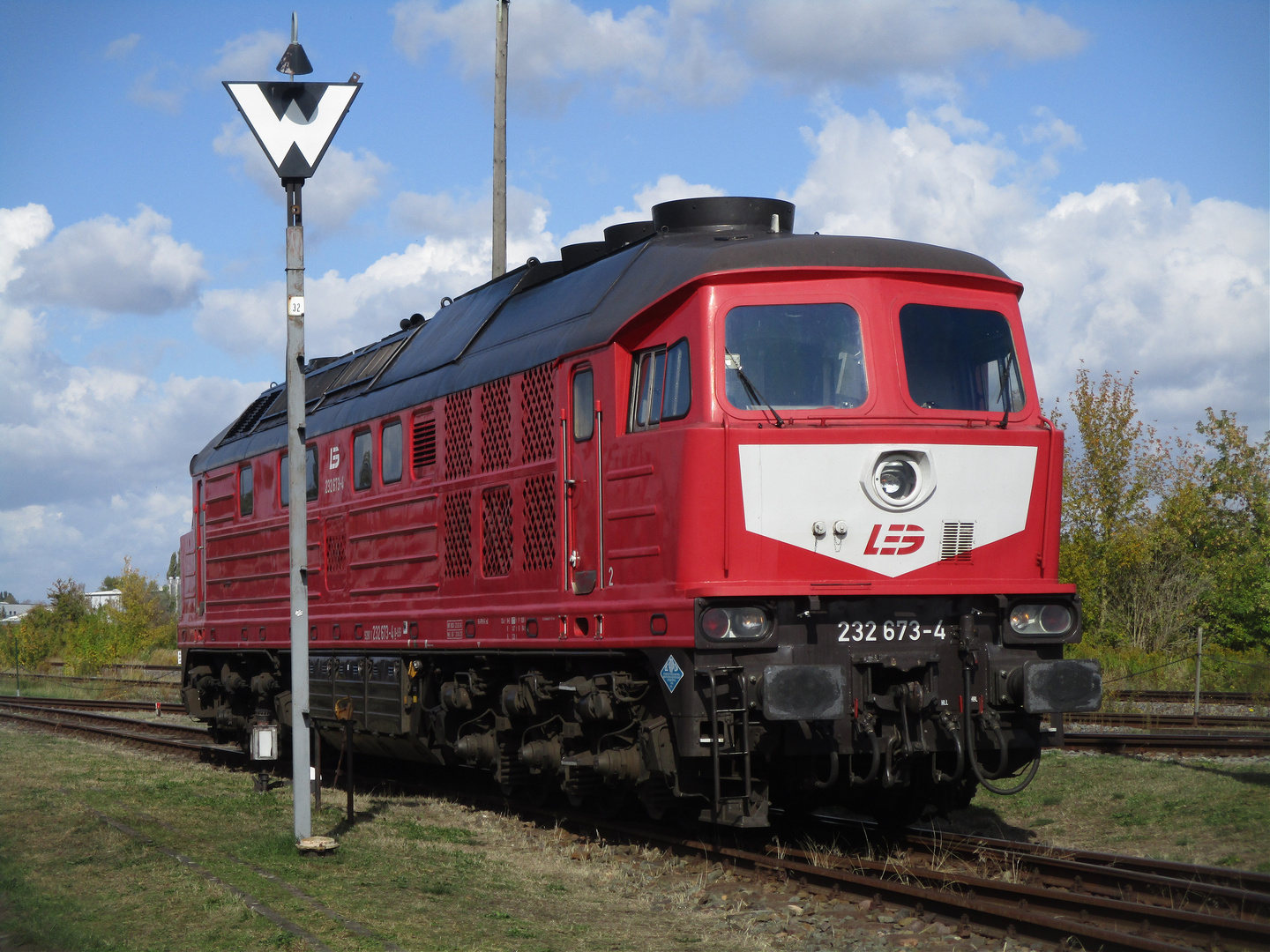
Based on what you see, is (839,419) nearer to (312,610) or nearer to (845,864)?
(845,864)

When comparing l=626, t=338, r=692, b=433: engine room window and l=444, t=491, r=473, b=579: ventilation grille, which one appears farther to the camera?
l=444, t=491, r=473, b=579: ventilation grille

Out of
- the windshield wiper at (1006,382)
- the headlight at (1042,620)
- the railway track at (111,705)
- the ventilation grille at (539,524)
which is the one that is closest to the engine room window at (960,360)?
the windshield wiper at (1006,382)

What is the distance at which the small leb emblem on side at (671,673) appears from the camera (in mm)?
7730

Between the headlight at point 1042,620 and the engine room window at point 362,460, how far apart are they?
6.78 metres

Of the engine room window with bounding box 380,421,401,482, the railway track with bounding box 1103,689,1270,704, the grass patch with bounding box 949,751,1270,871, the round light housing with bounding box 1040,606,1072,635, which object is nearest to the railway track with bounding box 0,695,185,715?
the engine room window with bounding box 380,421,401,482

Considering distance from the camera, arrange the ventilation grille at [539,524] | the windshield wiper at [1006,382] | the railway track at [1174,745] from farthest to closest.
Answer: the railway track at [1174,745] < the ventilation grille at [539,524] < the windshield wiper at [1006,382]

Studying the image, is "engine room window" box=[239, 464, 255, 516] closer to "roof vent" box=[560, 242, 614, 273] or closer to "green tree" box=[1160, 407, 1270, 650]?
"roof vent" box=[560, 242, 614, 273]

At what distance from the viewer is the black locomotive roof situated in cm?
818

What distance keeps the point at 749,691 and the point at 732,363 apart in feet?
6.52

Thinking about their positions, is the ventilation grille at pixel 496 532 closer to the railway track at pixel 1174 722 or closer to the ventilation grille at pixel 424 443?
the ventilation grille at pixel 424 443

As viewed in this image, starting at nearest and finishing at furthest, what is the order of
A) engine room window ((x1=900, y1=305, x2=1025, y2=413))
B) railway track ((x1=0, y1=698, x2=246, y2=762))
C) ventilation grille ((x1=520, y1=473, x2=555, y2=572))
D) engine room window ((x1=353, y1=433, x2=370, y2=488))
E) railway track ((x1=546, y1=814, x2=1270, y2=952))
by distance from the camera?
railway track ((x1=546, y1=814, x2=1270, y2=952)), engine room window ((x1=900, y1=305, x2=1025, y2=413)), ventilation grille ((x1=520, y1=473, x2=555, y2=572)), engine room window ((x1=353, y1=433, x2=370, y2=488)), railway track ((x1=0, y1=698, x2=246, y2=762))

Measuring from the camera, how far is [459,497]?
1080 centimetres

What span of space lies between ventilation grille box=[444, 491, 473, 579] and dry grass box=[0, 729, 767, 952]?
2137 millimetres

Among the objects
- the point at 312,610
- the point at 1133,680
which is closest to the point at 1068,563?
the point at 1133,680
